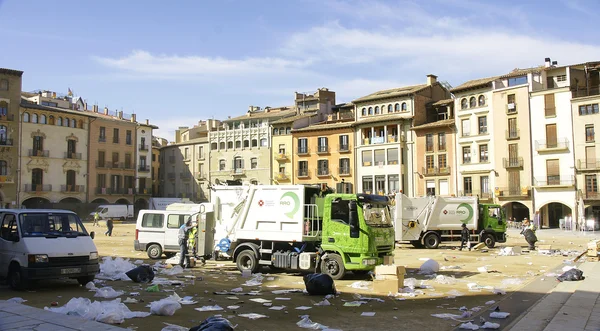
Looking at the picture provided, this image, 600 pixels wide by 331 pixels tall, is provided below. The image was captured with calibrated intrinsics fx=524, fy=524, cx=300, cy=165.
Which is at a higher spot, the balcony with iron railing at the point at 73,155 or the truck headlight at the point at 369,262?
the balcony with iron railing at the point at 73,155

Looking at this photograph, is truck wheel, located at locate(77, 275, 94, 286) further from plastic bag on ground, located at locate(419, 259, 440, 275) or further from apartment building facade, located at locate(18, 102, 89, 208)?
apartment building facade, located at locate(18, 102, 89, 208)

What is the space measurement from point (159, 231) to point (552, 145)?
39.9 metres

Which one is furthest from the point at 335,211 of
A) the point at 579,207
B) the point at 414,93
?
the point at 414,93

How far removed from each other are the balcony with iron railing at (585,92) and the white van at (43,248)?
157 feet

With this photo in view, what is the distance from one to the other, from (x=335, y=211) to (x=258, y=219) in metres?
2.83

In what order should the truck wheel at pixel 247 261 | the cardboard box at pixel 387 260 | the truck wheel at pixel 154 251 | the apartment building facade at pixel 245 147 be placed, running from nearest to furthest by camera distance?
the cardboard box at pixel 387 260, the truck wheel at pixel 247 261, the truck wheel at pixel 154 251, the apartment building facade at pixel 245 147

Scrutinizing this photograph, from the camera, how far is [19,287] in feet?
40.9

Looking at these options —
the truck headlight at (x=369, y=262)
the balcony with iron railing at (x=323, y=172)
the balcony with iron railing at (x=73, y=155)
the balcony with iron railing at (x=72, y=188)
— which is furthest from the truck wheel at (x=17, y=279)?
the balcony with iron railing at (x=73, y=155)

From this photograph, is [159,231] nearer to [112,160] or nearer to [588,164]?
[588,164]

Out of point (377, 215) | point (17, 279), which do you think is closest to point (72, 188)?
point (17, 279)

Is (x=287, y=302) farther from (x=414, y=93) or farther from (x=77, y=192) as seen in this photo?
(x=77, y=192)

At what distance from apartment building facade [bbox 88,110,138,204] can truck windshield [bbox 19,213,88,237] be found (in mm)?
56470

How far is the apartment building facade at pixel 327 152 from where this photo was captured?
60.9 meters

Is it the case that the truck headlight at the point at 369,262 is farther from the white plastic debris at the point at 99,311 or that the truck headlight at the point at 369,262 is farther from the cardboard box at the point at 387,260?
the white plastic debris at the point at 99,311
